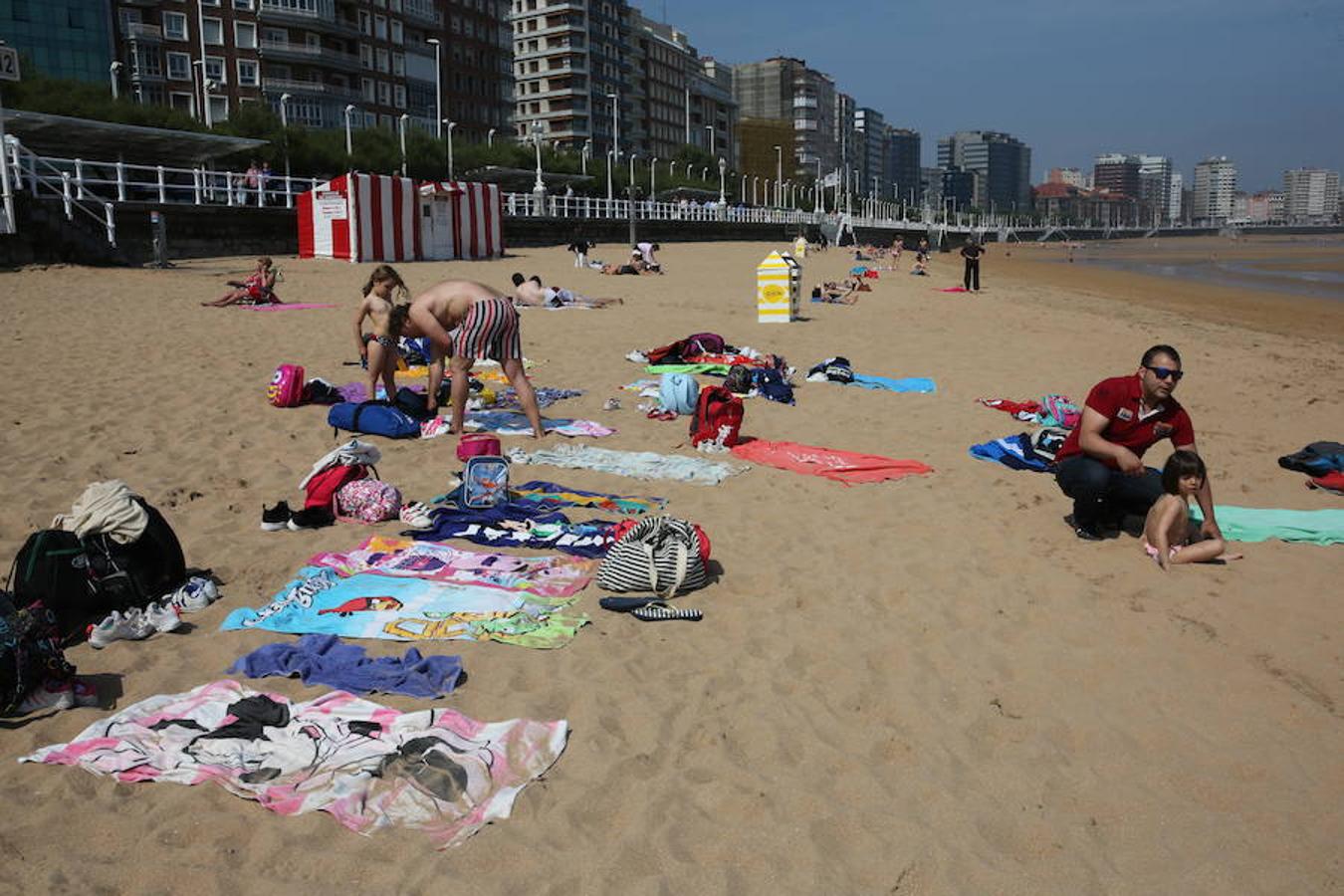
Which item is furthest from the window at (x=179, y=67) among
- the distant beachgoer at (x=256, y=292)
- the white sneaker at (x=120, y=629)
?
the white sneaker at (x=120, y=629)

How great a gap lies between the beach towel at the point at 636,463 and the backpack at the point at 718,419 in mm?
335

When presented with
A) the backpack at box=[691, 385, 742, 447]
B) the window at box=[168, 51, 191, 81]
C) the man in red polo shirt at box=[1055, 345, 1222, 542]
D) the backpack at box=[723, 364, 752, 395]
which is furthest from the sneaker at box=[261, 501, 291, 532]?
the window at box=[168, 51, 191, 81]

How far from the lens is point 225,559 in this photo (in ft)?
15.5

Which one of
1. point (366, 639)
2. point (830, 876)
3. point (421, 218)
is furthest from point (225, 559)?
point (421, 218)

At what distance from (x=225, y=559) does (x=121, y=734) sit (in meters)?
1.71

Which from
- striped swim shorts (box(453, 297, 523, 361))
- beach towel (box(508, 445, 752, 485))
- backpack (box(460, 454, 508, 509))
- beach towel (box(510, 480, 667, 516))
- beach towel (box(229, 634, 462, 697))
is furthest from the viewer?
striped swim shorts (box(453, 297, 523, 361))

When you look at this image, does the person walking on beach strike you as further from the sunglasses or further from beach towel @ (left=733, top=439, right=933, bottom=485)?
the sunglasses

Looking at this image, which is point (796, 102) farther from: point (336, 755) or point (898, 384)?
point (336, 755)

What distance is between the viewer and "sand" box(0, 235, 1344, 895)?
8.72 feet

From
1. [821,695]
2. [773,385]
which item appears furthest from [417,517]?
[773,385]

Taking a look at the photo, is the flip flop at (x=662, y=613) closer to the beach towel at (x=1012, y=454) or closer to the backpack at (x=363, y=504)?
the backpack at (x=363, y=504)

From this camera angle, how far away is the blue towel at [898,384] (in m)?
9.57

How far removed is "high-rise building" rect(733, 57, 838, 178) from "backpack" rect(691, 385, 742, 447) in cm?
14396

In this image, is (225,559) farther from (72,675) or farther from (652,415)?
(652,415)
